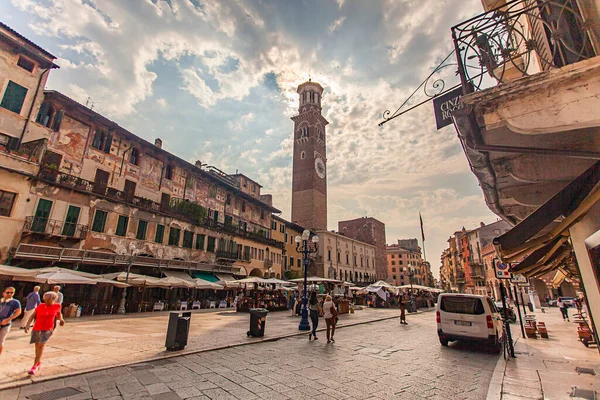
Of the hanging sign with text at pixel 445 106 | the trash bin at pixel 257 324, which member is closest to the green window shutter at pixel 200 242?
the trash bin at pixel 257 324

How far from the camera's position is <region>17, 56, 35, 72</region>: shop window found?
16.5 meters

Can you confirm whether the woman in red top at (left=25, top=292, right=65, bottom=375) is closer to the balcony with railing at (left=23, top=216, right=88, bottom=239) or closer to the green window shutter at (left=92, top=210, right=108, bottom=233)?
the balcony with railing at (left=23, top=216, right=88, bottom=239)

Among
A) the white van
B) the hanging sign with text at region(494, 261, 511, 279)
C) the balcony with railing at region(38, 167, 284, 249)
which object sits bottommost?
the white van

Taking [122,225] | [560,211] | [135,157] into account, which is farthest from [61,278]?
[560,211]

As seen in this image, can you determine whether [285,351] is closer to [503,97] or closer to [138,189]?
[503,97]

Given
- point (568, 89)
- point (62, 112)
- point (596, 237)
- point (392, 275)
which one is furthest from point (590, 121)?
point (392, 275)

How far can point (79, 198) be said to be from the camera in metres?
17.9

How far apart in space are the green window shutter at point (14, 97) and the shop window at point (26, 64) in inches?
51.1

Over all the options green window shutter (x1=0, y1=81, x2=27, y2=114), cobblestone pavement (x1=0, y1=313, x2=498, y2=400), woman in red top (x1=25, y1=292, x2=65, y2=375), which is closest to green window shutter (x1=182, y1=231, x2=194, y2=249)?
green window shutter (x1=0, y1=81, x2=27, y2=114)

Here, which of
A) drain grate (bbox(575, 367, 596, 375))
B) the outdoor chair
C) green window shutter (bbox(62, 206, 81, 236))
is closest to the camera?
drain grate (bbox(575, 367, 596, 375))

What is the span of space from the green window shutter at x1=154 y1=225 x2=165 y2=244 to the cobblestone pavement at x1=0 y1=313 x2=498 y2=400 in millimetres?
17030

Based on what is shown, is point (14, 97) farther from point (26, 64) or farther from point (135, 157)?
point (135, 157)

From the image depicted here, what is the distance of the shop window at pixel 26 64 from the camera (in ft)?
54.0

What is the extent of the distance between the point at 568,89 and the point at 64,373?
8449 millimetres
